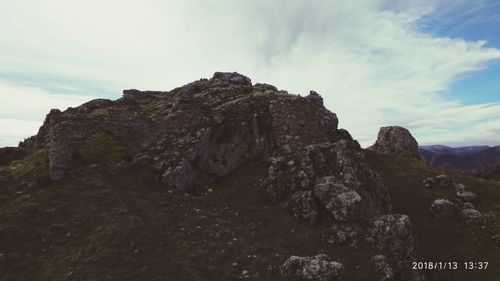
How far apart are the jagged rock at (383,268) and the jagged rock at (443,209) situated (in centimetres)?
1365

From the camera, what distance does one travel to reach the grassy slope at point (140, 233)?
72.2 feet

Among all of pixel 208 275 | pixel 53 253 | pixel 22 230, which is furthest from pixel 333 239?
pixel 22 230

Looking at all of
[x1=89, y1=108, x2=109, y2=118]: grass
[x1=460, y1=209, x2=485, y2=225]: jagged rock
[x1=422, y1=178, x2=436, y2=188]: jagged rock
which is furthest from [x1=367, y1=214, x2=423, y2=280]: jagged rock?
[x1=89, y1=108, x2=109, y2=118]: grass

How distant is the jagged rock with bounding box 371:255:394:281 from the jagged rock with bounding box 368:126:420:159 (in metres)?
35.2

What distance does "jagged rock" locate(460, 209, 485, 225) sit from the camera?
32812 millimetres

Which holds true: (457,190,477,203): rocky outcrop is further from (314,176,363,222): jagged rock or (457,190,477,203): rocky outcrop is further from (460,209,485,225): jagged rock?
(314,176,363,222): jagged rock

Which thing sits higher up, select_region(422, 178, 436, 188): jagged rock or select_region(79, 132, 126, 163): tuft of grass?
select_region(79, 132, 126, 163): tuft of grass

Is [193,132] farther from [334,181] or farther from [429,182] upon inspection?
[429,182]

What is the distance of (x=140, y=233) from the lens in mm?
24859

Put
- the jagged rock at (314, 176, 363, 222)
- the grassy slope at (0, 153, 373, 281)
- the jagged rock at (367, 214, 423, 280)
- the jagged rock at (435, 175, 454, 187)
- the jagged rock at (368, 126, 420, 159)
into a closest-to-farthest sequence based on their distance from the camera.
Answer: the grassy slope at (0, 153, 373, 281) → the jagged rock at (367, 214, 423, 280) → the jagged rock at (314, 176, 363, 222) → the jagged rock at (435, 175, 454, 187) → the jagged rock at (368, 126, 420, 159)

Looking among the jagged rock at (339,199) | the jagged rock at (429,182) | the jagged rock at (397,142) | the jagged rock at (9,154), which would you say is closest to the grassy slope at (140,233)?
the jagged rock at (339,199)

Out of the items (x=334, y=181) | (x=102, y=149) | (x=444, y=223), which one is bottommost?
(x=444, y=223)

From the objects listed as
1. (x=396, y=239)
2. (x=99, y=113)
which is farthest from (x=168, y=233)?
(x=99, y=113)

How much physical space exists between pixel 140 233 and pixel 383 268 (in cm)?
1492
